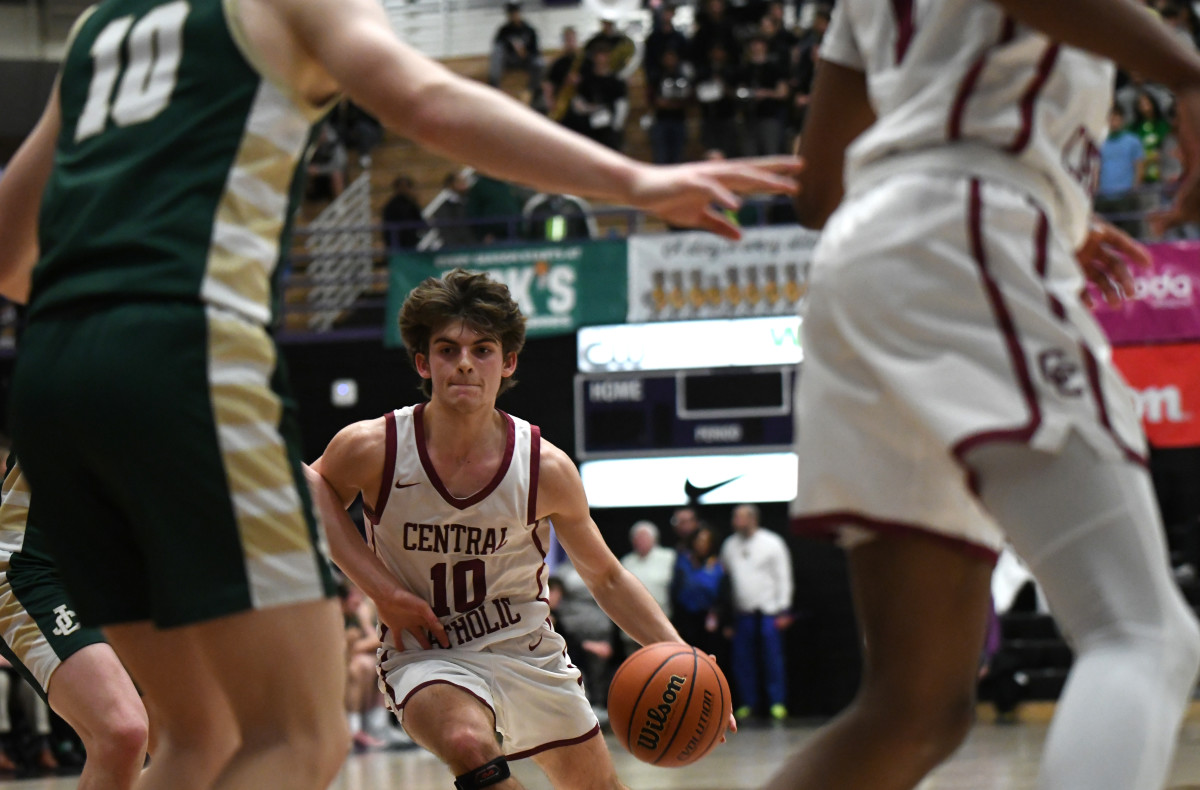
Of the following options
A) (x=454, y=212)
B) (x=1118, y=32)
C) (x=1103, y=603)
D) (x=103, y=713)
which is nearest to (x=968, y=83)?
(x=1118, y=32)

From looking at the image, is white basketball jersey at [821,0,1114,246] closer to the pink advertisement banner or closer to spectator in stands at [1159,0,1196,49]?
the pink advertisement banner

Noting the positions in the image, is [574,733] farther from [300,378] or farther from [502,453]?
[300,378]

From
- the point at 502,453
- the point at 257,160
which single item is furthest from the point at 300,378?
the point at 257,160

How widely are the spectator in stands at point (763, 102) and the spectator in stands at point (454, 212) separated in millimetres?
3231

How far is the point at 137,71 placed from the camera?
2.37m

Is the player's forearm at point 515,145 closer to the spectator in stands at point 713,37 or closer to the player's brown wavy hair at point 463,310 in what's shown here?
the player's brown wavy hair at point 463,310

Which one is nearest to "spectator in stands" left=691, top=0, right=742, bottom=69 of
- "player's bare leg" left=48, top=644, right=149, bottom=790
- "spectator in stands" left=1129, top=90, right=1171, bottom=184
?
"spectator in stands" left=1129, top=90, right=1171, bottom=184

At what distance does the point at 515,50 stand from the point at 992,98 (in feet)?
54.0

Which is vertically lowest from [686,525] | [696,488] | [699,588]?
[699,588]

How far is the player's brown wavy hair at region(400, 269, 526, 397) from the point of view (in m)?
4.38

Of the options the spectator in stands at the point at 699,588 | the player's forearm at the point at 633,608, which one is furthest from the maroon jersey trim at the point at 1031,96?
the spectator in stands at the point at 699,588

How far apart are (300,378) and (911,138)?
42.1 feet

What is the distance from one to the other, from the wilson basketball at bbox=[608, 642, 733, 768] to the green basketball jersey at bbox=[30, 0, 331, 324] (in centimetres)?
A: 214

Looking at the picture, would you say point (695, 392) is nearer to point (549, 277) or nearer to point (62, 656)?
point (549, 277)
